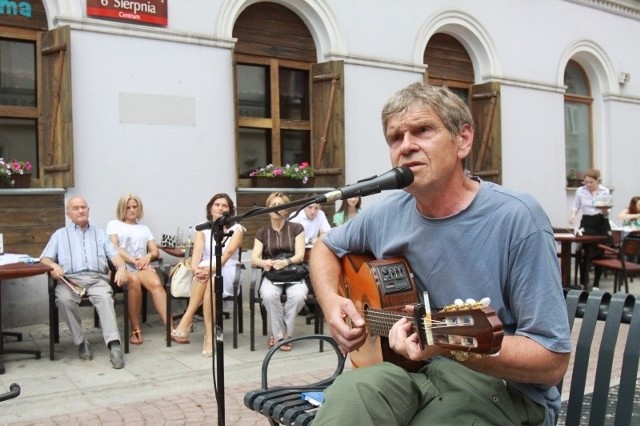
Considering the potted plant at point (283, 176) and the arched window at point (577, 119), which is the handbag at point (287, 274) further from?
the arched window at point (577, 119)

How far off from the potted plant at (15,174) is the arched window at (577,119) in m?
9.77

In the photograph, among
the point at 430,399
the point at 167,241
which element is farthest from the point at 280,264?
the point at 430,399

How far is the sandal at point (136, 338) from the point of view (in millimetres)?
6754

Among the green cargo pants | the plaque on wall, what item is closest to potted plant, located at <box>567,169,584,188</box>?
the plaque on wall

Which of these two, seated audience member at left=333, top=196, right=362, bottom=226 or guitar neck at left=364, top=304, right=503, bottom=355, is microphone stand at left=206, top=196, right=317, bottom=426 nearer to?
guitar neck at left=364, top=304, right=503, bottom=355

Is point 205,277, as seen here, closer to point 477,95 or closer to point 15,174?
point 15,174

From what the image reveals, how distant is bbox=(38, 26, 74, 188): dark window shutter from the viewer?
7.30 metres

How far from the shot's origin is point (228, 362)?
6.04 meters

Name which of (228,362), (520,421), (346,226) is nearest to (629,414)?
(520,421)

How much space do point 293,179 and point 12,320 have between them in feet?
12.5

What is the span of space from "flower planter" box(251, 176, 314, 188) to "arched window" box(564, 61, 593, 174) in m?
6.38

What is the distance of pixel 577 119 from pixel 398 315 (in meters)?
12.5

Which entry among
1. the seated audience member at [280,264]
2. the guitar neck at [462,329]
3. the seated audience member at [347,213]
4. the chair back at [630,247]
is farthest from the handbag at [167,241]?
the guitar neck at [462,329]

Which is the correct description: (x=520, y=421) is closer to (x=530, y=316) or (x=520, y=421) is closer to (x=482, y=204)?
(x=530, y=316)
